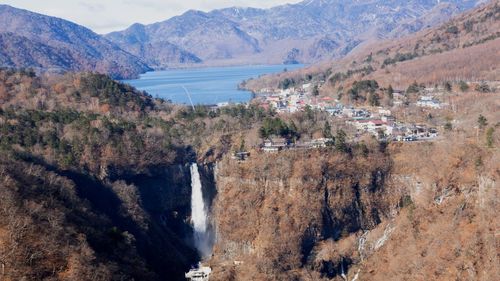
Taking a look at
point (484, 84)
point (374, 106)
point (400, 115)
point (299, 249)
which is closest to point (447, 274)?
point (299, 249)

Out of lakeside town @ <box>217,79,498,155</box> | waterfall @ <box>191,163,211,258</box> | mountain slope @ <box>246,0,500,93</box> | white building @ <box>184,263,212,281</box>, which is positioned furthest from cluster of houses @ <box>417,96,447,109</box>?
white building @ <box>184,263,212,281</box>

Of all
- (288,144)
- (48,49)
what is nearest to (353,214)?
(288,144)

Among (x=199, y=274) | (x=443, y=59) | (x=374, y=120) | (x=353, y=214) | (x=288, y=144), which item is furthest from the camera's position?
(x=443, y=59)

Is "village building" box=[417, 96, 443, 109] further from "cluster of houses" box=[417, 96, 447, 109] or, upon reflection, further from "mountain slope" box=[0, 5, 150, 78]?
"mountain slope" box=[0, 5, 150, 78]

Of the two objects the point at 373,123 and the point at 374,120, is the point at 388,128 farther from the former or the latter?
the point at 374,120

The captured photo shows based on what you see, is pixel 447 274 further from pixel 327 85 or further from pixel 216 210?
pixel 327 85

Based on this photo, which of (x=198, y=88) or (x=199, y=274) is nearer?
(x=199, y=274)
